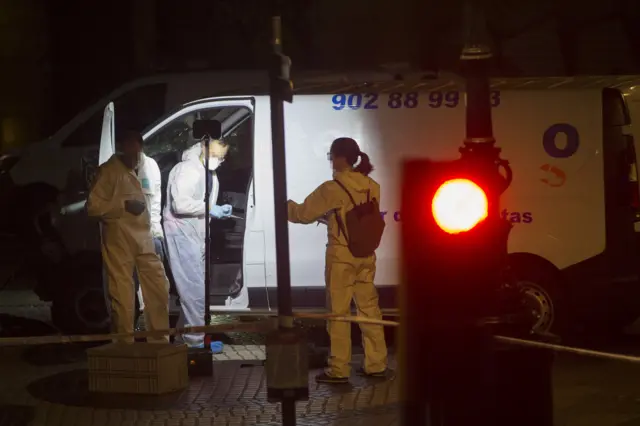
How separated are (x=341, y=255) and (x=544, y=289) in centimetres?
243

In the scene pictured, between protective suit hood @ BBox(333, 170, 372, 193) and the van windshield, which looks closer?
protective suit hood @ BBox(333, 170, 372, 193)

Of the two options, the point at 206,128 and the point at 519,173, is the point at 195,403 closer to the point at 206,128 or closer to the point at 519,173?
the point at 206,128

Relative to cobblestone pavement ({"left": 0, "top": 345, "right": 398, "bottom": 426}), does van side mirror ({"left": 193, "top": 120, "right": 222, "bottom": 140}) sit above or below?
above

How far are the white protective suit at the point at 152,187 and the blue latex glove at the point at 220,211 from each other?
0.53 meters

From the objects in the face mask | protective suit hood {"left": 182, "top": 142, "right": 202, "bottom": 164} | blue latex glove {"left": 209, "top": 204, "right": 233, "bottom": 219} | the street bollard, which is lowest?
the street bollard

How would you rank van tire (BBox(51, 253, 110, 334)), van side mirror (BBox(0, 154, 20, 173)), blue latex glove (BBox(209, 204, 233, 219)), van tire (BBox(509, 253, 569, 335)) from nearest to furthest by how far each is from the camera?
van tire (BBox(509, 253, 569, 335)) < blue latex glove (BBox(209, 204, 233, 219)) < van tire (BBox(51, 253, 110, 334)) < van side mirror (BBox(0, 154, 20, 173))

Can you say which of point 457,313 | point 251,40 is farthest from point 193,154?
point 251,40

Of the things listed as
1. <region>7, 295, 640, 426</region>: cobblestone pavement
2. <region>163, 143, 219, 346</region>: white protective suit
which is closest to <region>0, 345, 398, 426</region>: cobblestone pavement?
<region>7, 295, 640, 426</region>: cobblestone pavement

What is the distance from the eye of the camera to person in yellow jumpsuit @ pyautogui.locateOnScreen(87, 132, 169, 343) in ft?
31.5

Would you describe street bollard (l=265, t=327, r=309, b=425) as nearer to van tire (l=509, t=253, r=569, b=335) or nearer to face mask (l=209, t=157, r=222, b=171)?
face mask (l=209, t=157, r=222, b=171)

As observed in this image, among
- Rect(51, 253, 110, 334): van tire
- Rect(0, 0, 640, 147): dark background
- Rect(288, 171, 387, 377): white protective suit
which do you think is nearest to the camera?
Rect(288, 171, 387, 377): white protective suit

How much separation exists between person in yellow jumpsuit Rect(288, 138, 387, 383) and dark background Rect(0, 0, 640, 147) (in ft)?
30.5

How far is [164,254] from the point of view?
35.1 feet

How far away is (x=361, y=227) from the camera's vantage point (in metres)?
8.80
